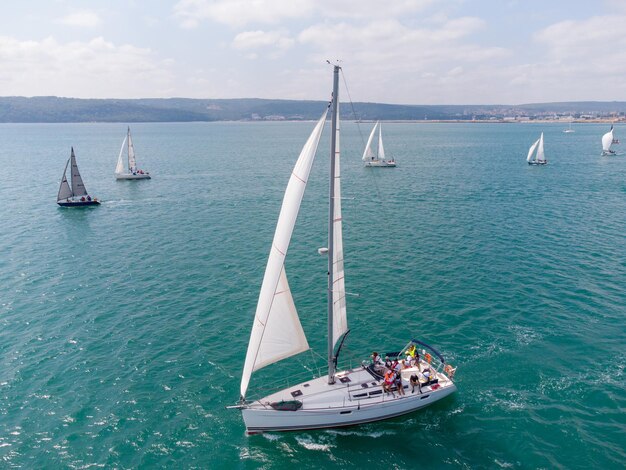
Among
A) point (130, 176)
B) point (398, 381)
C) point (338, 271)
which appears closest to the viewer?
point (338, 271)

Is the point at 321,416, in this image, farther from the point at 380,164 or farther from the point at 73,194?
the point at 380,164

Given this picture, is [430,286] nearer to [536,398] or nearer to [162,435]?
[536,398]

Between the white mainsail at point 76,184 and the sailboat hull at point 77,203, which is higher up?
the white mainsail at point 76,184

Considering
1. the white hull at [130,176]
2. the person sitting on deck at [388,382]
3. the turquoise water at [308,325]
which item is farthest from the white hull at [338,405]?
the white hull at [130,176]

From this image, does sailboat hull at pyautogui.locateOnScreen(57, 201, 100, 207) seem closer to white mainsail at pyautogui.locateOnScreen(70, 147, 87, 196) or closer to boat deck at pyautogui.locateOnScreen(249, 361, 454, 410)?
white mainsail at pyautogui.locateOnScreen(70, 147, 87, 196)

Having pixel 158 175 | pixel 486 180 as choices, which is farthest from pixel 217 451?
pixel 158 175

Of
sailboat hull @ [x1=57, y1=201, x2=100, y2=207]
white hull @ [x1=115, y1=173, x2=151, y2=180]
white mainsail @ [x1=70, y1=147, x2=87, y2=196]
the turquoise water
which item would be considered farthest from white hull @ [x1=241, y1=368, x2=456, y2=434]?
white hull @ [x1=115, y1=173, x2=151, y2=180]

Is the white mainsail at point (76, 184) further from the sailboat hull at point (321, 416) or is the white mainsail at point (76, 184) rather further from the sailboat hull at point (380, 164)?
the sailboat hull at point (380, 164)

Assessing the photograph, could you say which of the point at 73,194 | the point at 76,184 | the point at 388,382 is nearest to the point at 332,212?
the point at 388,382
